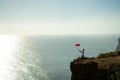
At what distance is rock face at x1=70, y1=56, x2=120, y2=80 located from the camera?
2256 cm

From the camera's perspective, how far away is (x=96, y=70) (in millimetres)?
23891

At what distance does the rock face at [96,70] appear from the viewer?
22.6 meters

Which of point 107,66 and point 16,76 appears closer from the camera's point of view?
point 107,66

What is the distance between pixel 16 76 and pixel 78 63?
201ft

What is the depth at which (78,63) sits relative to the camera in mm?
25938

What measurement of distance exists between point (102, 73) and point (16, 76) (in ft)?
213

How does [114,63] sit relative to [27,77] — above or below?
above

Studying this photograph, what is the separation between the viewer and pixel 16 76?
271ft

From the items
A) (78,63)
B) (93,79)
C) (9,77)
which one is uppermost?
(78,63)

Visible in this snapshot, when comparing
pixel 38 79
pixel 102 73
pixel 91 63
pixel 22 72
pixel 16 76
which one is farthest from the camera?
pixel 22 72

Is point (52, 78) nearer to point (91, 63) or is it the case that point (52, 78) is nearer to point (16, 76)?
point (16, 76)

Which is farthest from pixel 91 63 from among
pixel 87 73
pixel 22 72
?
pixel 22 72

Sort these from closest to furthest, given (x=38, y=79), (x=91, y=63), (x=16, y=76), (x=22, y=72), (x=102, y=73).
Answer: (x=102, y=73) < (x=91, y=63) < (x=38, y=79) < (x=16, y=76) < (x=22, y=72)

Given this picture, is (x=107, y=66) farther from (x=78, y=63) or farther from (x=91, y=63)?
(x=78, y=63)
